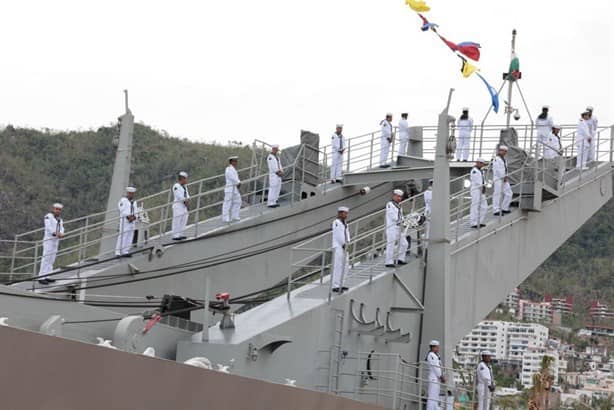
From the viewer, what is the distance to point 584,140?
22391 millimetres

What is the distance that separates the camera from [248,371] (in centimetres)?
1248

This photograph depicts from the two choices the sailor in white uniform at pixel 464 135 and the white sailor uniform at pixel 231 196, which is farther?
the sailor in white uniform at pixel 464 135

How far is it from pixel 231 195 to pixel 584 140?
23.8 feet

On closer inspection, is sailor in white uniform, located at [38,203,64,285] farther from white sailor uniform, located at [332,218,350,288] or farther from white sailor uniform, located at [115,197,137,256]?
white sailor uniform, located at [332,218,350,288]

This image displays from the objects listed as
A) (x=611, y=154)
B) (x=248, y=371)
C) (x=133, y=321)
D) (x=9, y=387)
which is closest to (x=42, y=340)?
(x=9, y=387)

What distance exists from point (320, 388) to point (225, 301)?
7.42ft

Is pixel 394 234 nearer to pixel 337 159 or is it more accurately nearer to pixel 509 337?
pixel 337 159

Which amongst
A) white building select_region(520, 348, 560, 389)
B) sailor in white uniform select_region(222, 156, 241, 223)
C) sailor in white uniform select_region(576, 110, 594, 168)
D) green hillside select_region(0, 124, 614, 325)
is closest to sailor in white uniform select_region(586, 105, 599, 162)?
sailor in white uniform select_region(576, 110, 594, 168)

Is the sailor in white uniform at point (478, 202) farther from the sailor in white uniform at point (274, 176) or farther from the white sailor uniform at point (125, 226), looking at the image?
the white sailor uniform at point (125, 226)

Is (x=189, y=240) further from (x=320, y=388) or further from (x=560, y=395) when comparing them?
(x=560, y=395)

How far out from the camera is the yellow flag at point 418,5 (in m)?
18.3

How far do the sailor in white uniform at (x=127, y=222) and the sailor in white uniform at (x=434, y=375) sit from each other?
15.6 feet

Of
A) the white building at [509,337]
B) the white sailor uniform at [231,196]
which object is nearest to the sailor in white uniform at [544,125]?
the white sailor uniform at [231,196]

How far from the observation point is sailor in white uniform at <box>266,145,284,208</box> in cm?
2002
